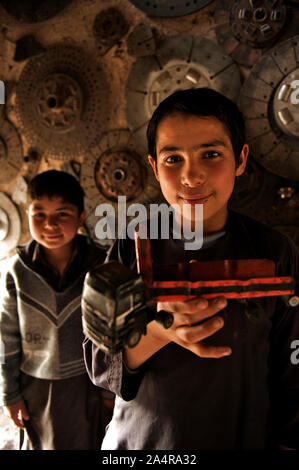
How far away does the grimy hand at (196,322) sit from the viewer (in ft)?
1.67

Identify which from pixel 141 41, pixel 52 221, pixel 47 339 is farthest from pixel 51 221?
pixel 141 41

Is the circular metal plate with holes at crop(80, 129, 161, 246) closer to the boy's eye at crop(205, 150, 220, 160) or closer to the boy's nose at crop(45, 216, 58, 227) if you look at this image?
the boy's nose at crop(45, 216, 58, 227)

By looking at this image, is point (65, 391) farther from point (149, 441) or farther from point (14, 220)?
point (14, 220)

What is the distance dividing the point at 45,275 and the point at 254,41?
1.51 metres

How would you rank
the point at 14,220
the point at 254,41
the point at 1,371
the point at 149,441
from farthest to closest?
the point at 14,220 < the point at 254,41 < the point at 1,371 < the point at 149,441

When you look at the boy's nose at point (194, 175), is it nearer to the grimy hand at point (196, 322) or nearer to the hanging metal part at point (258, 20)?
the grimy hand at point (196, 322)

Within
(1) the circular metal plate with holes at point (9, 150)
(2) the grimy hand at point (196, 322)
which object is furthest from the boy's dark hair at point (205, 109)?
(1) the circular metal plate with holes at point (9, 150)

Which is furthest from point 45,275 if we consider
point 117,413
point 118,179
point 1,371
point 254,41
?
point 254,41

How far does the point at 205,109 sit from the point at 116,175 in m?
1.22

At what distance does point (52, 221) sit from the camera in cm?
119

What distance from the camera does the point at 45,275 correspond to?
3.99ft

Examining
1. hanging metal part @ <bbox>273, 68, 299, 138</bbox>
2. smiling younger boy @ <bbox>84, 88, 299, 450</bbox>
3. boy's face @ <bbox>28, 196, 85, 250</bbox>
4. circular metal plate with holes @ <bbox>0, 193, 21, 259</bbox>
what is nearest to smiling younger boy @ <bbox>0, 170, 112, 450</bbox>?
boy's face @ <bbox>28, 196, 85, 250</bbox>

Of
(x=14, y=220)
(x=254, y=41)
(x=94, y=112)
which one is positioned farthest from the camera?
(x=14, y=220)

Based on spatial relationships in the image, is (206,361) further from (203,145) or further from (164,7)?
(164,7)
